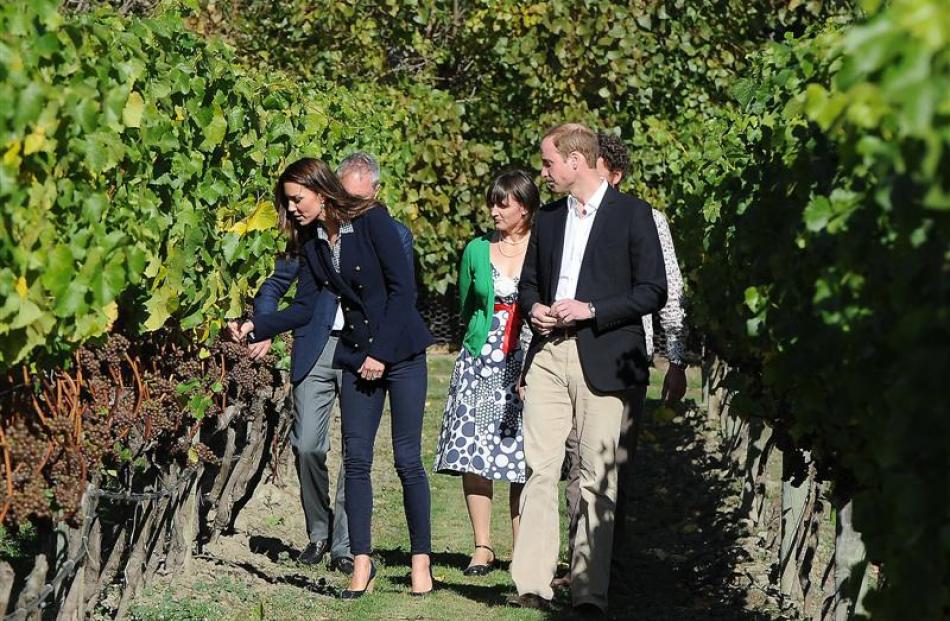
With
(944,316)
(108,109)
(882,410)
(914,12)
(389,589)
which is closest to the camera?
(914,12)

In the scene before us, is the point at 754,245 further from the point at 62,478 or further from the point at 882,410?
the point at 62,478

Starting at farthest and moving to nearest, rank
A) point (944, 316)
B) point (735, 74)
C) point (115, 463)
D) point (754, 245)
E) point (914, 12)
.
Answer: point (735, 74), point (115, 463), point (754, 245), point (944, 316), point (914, 12)

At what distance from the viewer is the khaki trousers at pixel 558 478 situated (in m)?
6.55

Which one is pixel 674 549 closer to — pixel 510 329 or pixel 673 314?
pixel 510 329

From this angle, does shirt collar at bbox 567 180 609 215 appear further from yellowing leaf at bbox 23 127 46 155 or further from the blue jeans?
yellowing leaf at bbox 23 127 46 155

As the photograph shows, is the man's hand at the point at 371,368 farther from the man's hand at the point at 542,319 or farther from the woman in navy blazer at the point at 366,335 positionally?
the man's hand at the point at 542,319

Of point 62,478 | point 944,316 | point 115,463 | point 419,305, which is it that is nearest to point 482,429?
point 115,463

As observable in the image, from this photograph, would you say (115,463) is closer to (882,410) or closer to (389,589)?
(389,589)

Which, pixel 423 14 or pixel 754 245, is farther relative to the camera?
pixel 423 14

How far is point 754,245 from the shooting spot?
5273mm

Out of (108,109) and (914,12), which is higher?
(108,109)

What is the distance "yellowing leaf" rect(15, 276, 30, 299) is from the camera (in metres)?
4.13

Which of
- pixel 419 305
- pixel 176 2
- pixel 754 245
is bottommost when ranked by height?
pixel 754 245

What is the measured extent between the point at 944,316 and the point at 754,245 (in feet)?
8.24
